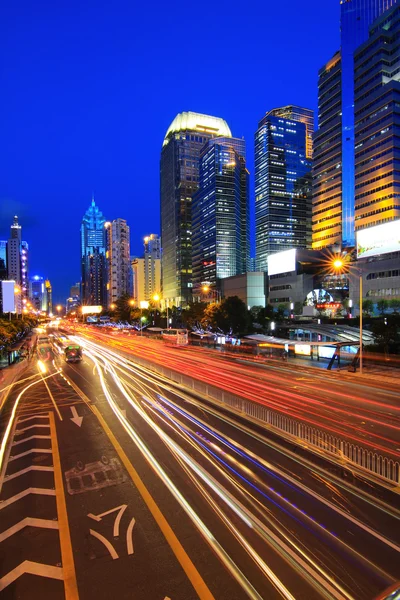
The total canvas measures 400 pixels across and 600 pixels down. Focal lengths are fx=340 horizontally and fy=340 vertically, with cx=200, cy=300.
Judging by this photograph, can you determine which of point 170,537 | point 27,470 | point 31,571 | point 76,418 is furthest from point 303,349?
point 31,571

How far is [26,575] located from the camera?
725cm

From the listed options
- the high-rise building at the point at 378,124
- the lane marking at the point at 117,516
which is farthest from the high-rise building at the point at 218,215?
the lane marking at the point at 117,516

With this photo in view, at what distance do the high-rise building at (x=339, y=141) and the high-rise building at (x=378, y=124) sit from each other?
7.27 m

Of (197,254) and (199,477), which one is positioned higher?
(197,254)

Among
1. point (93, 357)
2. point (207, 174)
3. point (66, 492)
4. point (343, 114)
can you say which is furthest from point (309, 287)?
point (66, 492)

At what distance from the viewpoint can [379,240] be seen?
8306 cm

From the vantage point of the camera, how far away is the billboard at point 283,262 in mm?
117231

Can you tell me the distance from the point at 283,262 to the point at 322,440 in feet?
367

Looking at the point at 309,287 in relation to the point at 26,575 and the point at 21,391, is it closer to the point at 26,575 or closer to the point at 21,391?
the point at 21,391

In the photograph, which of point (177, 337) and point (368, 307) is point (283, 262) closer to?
point (368, 307)

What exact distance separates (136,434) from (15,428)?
6492 millimetres

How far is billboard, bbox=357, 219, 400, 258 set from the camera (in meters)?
79.4

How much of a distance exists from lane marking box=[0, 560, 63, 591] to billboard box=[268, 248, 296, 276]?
11538 cm

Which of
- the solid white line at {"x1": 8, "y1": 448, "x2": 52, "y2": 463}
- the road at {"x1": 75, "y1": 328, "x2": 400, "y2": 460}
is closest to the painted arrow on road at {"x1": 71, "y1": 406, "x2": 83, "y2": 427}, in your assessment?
the solid white line at {"x1": 8, "y1": 448, "x2": 52, "y2": 463}
